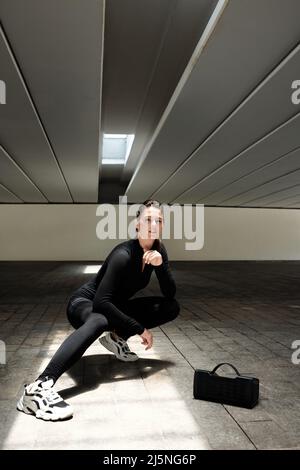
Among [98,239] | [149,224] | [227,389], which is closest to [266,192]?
[98,239]

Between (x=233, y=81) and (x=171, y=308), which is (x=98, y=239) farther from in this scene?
(x=171, y=308)

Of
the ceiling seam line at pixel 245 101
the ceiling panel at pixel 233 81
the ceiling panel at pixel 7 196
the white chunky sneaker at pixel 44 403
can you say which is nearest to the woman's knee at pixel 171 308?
the white chunky sneaker at pixel 44 403

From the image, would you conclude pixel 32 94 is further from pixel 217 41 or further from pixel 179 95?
pixel 217 41

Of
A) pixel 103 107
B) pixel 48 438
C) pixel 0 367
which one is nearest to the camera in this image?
pixel 48 438

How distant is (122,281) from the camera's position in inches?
140

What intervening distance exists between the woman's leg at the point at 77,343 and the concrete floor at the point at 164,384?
11.3 inches

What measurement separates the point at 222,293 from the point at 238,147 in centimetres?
371

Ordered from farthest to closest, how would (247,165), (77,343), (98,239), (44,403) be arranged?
(98,239) < (247,165) < (77,343) < (44,403)

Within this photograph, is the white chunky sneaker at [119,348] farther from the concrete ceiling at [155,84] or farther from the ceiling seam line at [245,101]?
the ceiling seam line at [245,101]

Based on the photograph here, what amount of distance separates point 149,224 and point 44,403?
4.82ft

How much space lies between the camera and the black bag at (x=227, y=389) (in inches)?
119

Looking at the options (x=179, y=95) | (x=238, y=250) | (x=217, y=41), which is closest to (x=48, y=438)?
(x=217, y=41)

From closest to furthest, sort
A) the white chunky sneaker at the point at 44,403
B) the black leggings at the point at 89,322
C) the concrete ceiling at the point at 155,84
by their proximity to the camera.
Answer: the white chunky sneaker at the point at 44,403 → the black leggings at the point at 89,322 → the concrete ceiling at the point at 155,84

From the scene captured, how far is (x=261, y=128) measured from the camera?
940 centimetres
